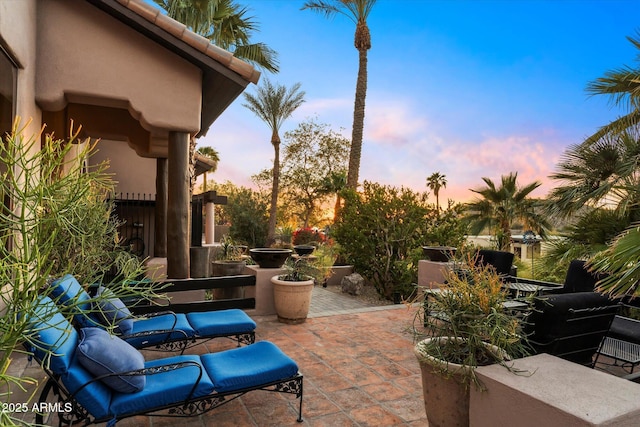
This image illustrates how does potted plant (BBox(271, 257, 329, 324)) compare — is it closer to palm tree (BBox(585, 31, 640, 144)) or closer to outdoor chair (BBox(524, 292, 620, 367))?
outdoor chair (BBox(524, 292, 620, 367))

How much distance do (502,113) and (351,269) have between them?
30.8ft

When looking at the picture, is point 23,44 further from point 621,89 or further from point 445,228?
point 621,89

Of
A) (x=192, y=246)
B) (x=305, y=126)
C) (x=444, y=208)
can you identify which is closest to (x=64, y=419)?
(x=192, y=246)

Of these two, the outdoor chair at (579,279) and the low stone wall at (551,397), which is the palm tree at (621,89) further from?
the low stone wall at (551,397)

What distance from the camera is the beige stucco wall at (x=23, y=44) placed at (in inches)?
162

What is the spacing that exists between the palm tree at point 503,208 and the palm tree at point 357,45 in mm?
6863

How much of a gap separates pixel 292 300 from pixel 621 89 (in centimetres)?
1070

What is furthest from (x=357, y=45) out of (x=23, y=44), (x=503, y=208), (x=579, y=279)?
(x=579, y=279)

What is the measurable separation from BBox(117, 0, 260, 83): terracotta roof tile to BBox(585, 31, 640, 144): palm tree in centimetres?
870

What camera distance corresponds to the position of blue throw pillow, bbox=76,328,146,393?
265cm

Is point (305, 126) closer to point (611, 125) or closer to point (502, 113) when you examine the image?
point (502, 113)

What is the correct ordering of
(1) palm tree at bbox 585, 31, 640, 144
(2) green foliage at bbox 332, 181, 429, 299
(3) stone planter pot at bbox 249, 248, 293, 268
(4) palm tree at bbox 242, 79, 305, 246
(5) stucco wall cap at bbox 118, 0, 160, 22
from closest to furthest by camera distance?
(5) stucco wall cap at bbox 118, 0, 160, 22 < (3) stone planter pot at bbox 249, 248, 293, 268 < (2) green foliage at bbox 332, 181, 429, 299 < (1) palm tree at bbox 585, 31, 640, 144 < (4) palm tree at bbox 242, 79, 305, 246

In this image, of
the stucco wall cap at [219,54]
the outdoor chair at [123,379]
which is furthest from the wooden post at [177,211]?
the outdoor chair at [123,379]

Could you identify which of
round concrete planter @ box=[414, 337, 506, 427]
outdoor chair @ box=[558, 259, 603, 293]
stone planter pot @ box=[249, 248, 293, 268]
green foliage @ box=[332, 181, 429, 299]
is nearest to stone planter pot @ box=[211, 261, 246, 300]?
stone planter pot @ box=[249, 248, 293, 268]
